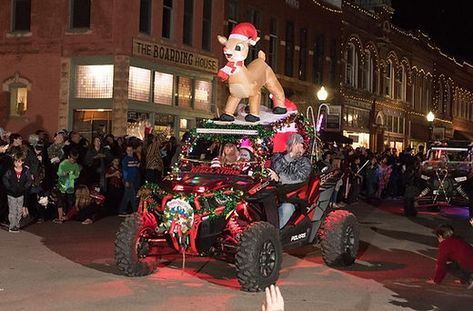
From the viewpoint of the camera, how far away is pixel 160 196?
26.9ft

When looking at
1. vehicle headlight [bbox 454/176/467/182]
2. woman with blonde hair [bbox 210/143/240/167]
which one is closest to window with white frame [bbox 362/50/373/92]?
vehicle headlight [bbox 454/176/467/182]

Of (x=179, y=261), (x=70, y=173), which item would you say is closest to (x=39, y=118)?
(x=70, y=173)

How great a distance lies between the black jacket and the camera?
39.6ft

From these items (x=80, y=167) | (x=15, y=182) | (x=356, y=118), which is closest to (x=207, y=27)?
(x=80, y=167)

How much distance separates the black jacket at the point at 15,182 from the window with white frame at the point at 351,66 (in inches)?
1093

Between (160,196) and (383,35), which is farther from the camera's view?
(383,35)

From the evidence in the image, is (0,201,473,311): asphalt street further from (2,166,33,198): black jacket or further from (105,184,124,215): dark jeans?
(105,184,124,215): dark jeans

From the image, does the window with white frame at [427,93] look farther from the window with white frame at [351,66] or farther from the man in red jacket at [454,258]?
the man in red jacket at [454,258]

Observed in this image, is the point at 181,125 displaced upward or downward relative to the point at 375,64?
downward

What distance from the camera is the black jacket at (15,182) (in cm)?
1207

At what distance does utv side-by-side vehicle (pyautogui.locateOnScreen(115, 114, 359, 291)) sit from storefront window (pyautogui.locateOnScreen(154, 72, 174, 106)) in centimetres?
1375

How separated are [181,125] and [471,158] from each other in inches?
383

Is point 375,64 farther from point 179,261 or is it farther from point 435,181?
point 179,261

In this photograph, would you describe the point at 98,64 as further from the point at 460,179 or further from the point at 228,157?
the point at 228,157
